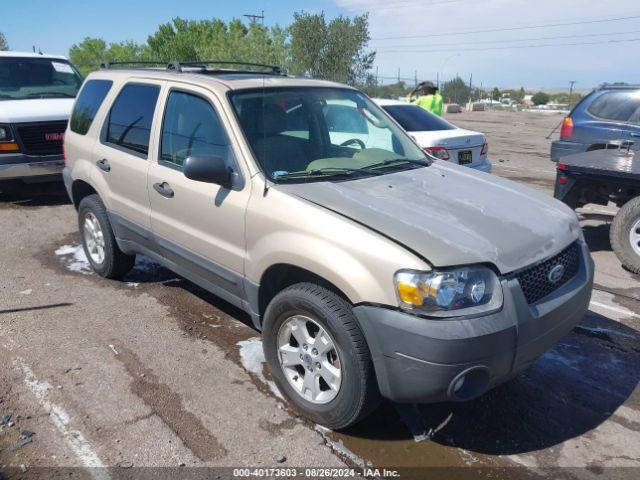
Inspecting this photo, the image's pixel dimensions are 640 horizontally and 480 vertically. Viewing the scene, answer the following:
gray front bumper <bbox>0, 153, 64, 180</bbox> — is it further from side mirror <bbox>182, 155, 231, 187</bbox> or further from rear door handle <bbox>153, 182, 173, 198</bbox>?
side mirror <bbox>182, 155, 231, 187</bbox>

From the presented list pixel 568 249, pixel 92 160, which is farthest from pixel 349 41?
pixel 568 249

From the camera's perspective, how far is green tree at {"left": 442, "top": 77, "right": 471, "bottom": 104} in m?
53.5

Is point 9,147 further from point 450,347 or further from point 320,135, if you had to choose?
point 450,347

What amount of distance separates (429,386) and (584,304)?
124 centimetres

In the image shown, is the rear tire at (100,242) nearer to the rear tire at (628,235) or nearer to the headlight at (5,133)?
the headlight at (5,133)

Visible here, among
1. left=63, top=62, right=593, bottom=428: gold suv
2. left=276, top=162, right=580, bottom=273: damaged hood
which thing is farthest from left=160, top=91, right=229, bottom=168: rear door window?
left=276, top=162, right=580, bottom=273: damaged hood

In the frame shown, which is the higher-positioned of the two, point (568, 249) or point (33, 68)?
point (33, 68)

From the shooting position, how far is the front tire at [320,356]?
9.26 feet

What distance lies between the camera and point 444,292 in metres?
2.62

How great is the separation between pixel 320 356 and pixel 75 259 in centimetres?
397

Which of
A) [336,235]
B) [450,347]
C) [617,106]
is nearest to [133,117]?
[336,235]

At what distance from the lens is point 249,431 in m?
3.14

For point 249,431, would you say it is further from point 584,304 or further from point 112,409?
point 584,304

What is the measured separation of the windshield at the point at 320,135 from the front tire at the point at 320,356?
0.83 meters
